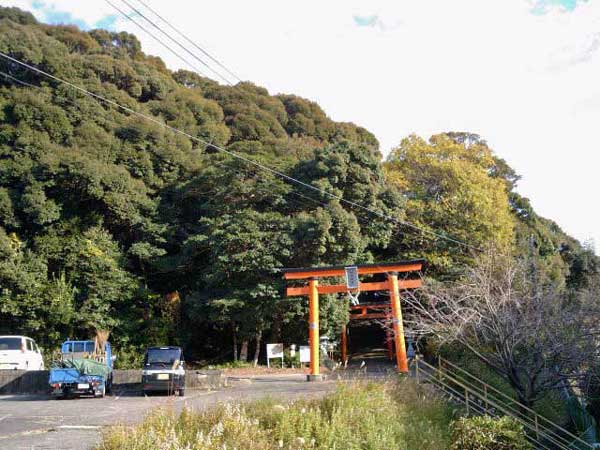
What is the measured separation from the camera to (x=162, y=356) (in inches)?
706

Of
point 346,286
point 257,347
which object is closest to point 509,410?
point 346,286

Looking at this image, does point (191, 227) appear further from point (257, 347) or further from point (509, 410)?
point (509, 410)

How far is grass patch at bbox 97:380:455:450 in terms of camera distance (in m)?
6.67

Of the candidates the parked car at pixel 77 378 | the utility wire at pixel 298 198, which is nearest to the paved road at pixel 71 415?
the parked car at pixel 77 378

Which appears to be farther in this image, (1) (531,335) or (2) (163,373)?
(2) (163,373)

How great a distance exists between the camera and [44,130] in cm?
3062

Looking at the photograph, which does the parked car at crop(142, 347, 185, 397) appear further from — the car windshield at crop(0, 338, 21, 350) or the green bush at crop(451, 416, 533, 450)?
the green bush at crop(451, 416, 533, 450)

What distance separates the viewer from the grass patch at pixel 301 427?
6.67 m

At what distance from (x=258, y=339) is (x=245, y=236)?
17.0ft

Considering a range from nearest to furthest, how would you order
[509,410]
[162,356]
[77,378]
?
[509,410], [77,378], [162,356]

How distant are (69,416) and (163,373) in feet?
16.6

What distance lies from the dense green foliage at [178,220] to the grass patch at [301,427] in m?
14.4

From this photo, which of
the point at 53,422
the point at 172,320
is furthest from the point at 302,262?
the point at 53,422

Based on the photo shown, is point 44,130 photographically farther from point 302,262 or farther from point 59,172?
point 302,262
